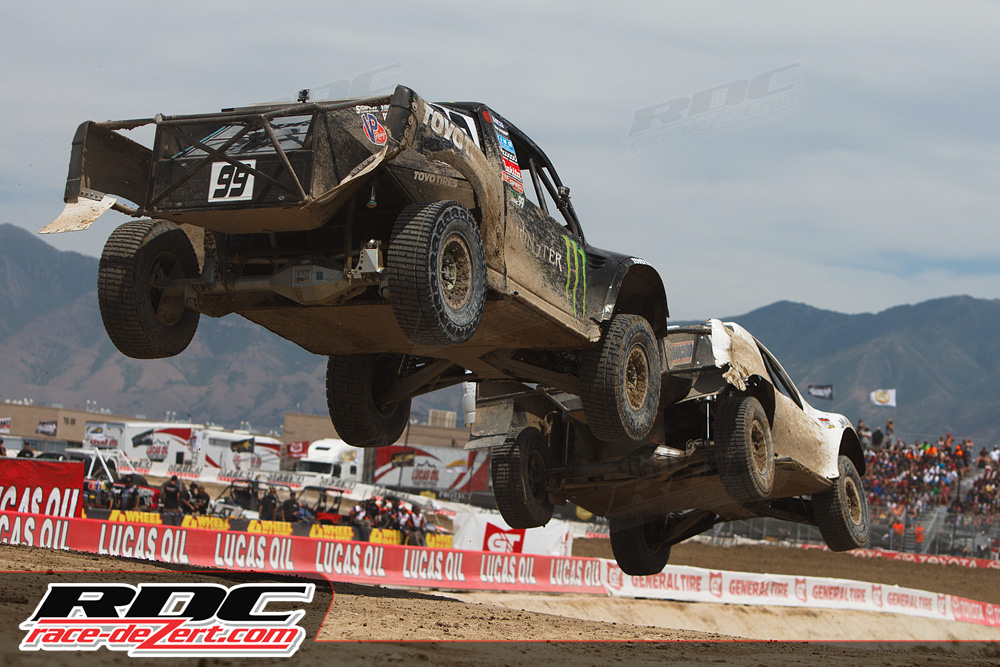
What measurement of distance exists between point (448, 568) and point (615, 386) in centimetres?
1032

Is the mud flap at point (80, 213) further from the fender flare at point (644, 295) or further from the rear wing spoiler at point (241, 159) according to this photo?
the fender flare at point (644, 295)

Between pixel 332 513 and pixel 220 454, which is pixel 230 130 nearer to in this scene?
pixel 332 513

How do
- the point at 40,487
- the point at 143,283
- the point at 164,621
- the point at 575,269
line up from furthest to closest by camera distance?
the point at 40,487, the point at 575,269, the point at 143,283, the point at 164,621

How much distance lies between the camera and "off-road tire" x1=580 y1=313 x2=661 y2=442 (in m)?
8.95

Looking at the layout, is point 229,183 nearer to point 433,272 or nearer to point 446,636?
point 433,272

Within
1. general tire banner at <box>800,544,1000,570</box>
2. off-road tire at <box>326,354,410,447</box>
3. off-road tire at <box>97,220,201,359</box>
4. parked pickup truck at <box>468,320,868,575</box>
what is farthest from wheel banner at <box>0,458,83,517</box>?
general tire banner at <box>800,544,1000,570</box>

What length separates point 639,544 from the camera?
13.1 meters

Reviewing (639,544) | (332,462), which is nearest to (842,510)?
(639,544)

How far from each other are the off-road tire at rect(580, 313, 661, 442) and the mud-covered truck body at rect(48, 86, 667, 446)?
0.06 ft

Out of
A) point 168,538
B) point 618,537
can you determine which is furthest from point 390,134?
point 168,538

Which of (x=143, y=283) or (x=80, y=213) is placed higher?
(x=80, y=213)

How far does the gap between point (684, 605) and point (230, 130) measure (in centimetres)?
1619

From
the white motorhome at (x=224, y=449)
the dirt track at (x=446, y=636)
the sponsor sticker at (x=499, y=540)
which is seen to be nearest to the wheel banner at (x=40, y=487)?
the dirt track at (x=446, y=636)

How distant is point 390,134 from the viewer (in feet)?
21.2
